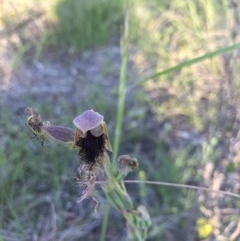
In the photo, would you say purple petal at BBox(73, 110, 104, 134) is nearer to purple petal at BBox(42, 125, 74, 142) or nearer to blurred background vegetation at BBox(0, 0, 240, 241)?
purple petal at BBox(42, 125, 74, 142)

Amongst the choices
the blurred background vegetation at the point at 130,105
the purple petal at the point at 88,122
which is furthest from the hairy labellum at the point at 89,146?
the blurred background vegetation at the point at 130,105

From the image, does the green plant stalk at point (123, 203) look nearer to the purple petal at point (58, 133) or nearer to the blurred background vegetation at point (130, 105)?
the purple petal at point (58, 133)

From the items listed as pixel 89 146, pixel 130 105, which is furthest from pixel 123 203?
pixel 130 105

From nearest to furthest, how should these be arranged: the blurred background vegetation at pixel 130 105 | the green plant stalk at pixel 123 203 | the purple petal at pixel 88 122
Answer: the purple petal at pixel 88 122 < the green plant stalk at pixel 123 203 < the blurred background vegetation at pixel 130 105

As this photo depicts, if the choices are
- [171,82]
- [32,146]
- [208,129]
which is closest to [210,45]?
[171,82]

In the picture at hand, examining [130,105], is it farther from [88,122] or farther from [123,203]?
Result: [88,122]

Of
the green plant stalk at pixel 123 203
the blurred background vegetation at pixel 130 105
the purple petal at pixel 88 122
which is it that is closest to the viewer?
the purple petal at pixel 88 122

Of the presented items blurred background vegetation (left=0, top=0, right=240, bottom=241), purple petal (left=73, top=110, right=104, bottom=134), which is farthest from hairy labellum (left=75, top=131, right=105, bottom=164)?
blurred background vegetation (left=0, top=0, right=240, bottom=241)
